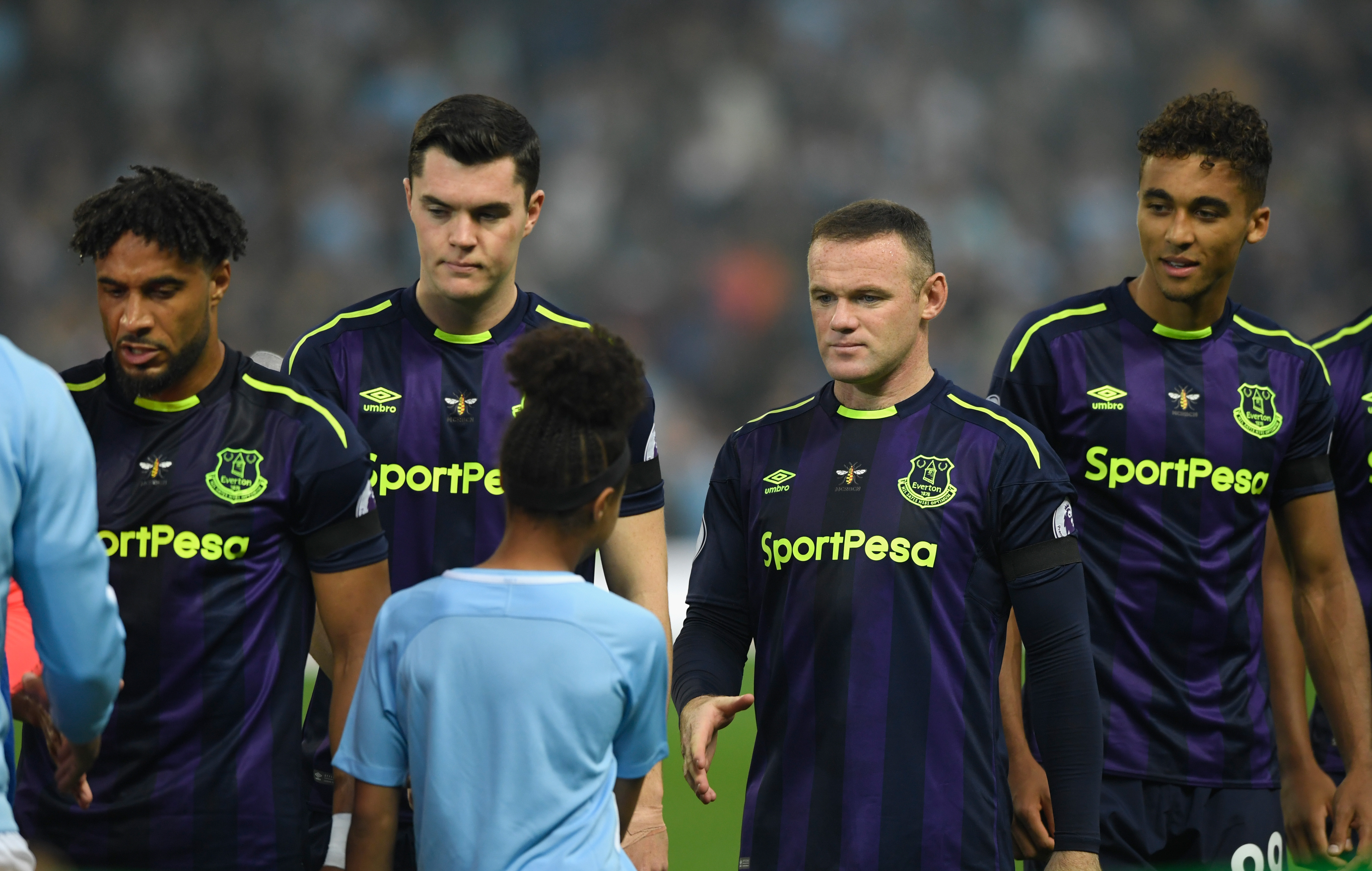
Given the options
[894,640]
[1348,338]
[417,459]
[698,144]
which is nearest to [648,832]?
[894,640]

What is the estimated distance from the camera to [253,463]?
2.74m

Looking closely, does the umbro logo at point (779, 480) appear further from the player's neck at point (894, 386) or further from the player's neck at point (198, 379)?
the player's neck at point (198, 379)

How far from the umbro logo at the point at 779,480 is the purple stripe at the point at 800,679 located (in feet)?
0.08

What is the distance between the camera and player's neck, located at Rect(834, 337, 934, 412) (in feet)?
9.80

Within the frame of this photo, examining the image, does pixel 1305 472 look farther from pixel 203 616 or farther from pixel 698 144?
pixel 698 144

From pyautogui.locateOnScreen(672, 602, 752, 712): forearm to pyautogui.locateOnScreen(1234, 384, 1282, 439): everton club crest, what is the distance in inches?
54.3

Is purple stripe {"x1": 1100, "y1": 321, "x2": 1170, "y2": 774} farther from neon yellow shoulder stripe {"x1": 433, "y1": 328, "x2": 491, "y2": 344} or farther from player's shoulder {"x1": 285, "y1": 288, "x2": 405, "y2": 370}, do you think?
player's shoulder {"x1": 285, "y1": 288, "x2": 405, "y2": 370}

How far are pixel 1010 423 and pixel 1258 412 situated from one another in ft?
3.02

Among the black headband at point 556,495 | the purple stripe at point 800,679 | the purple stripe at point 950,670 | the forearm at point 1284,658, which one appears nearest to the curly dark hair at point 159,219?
the black headband at point 556,495

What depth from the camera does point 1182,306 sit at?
141 inches

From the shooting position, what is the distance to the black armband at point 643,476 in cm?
331

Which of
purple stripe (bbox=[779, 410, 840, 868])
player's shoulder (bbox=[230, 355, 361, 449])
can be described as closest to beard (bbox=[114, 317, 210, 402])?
player's shoulder (bbox=[230, 355, 361, 449])

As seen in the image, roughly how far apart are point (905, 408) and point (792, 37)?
28.0ft

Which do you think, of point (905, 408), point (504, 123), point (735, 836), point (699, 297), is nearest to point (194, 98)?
point (699, 297)
